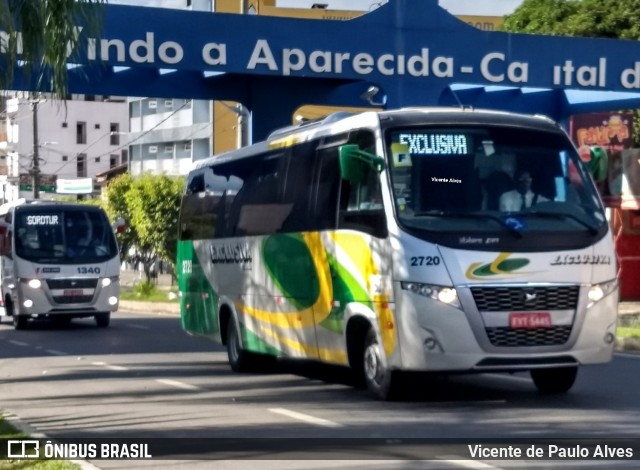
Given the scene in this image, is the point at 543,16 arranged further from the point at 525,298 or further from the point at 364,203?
the point at 525,298

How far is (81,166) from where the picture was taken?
92.9 m

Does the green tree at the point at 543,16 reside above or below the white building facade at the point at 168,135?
above

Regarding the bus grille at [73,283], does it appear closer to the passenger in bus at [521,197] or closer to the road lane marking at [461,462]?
the passenger in bus at [521,197]

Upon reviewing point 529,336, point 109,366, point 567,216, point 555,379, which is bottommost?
point 109,366

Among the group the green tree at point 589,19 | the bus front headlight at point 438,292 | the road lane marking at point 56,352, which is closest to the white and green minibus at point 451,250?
the bus front headlight at point 438,292

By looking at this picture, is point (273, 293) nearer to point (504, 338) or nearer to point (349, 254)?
point (349, 254)

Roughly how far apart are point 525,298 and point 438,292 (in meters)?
0.85

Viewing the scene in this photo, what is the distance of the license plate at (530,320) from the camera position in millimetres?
11945

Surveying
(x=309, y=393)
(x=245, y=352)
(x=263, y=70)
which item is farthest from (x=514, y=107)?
(x=309, y=393)

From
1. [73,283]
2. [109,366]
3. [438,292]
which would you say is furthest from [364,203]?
[73,283]

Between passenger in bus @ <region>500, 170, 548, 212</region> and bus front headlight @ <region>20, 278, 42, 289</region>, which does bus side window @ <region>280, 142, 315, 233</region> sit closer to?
passenger in bus @ <region>500, 170, 548, 212</region>

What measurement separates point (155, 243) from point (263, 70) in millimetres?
25305

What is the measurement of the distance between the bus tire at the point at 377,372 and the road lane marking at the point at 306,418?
3.23ft

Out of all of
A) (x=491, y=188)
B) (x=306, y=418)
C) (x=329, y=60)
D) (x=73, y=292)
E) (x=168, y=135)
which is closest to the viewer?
(x=306, y=418)
